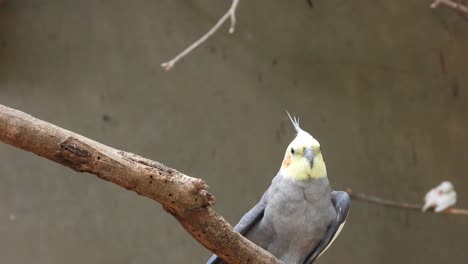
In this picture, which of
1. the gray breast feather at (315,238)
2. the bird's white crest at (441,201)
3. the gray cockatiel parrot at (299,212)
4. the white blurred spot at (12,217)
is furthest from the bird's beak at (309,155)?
the white blurred spot at (12,217)

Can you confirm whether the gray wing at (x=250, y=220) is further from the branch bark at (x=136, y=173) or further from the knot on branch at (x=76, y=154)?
the knot on branch at (x=76, y=154)

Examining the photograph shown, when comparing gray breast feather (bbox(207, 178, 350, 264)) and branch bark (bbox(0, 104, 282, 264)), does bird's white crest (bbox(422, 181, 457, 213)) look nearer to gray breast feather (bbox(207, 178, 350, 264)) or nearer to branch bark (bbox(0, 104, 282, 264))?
gray breast feather (bbox(207, 178, 350, 264))

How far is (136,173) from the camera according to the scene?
1.58 meters

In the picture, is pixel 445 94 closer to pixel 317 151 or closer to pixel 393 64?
pixel 393 64

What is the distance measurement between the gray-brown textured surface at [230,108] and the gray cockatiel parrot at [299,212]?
1111 millimetres

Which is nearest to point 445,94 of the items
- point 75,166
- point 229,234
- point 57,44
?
point 57,44

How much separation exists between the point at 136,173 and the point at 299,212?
2.72 ft

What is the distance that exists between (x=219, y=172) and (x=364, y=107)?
869mm

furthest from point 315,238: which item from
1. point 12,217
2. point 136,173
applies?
point 12,217

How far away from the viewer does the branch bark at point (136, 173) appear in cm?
149

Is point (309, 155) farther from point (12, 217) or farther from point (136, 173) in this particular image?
point (12, 217)

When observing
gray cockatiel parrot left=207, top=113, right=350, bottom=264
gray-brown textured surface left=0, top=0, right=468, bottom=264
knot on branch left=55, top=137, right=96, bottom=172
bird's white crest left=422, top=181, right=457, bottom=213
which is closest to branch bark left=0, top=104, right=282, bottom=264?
knot on branch left=55, top=137, right=96, bottom=172

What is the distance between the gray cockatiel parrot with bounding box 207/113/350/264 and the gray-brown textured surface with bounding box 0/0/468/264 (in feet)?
3.64

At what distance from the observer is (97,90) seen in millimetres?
3311
